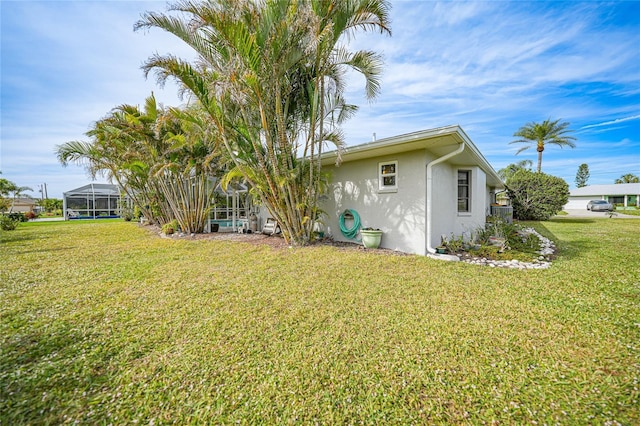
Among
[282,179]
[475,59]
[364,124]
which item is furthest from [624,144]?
[282,179]

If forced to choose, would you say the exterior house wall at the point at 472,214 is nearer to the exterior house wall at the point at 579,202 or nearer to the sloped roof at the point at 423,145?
the sloped roof at the point at 423,145

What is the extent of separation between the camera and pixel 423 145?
6172mm

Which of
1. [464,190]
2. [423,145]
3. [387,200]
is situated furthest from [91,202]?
[464,190]

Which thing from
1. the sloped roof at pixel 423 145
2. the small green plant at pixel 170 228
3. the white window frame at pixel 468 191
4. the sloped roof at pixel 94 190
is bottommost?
the small green plant at pixel 170 228

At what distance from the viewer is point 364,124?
9625 millimetres

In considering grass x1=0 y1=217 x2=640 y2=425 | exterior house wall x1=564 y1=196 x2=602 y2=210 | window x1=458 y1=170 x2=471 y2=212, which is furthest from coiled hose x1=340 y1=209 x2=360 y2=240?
exterior house wall x1=564 y1=196 x2=602 y2=210

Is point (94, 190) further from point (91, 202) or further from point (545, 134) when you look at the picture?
point (545, 134)

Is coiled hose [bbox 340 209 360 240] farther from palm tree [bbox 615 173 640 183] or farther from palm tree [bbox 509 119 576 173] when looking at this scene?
palm tree [bbox 615 173 640 183]

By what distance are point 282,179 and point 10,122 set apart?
1181 centimetres

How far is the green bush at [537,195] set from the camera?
16078 mm

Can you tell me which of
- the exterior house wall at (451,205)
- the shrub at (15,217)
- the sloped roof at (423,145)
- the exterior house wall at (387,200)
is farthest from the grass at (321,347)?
the shrub at (15,217)

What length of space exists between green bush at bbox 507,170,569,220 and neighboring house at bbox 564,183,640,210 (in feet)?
84.6

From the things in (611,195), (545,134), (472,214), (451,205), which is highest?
(545,134)

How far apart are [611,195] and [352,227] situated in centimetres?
4899
